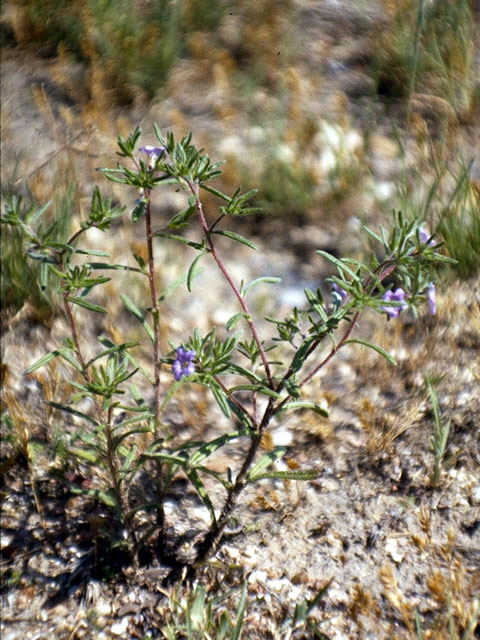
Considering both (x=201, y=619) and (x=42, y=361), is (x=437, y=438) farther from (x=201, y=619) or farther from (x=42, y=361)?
(x=42, y=361)

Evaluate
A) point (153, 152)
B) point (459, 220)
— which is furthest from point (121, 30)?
point (153, 152)

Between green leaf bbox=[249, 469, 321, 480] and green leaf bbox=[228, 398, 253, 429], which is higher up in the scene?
green leaf bbox=[228, 398, 253, 429]

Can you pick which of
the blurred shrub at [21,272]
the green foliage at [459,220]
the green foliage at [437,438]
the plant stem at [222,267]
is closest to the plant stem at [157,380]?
the plant stem at [222,267]

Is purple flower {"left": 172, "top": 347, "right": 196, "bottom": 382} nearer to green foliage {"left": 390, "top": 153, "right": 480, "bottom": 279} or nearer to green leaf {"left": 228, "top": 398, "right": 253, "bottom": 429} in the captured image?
green leaf {"left": 228, "top": 398, "right": 253, "bottom": 429}

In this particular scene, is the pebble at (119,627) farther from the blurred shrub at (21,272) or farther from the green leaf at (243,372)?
the blurred shrub at (21,272)

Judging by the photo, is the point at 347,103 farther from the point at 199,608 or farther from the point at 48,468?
the point at 199,608

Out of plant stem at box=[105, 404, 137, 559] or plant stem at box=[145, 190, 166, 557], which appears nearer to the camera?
plant stem at box=[145, 190, 166, 557]

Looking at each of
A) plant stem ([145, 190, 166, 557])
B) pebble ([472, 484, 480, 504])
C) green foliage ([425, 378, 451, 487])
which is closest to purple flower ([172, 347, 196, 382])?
plant stem ([145, 190, 166, 557])

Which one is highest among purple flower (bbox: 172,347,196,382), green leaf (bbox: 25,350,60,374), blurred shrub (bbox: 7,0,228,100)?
blurred shrub (bbox: 7,0,228,100)
